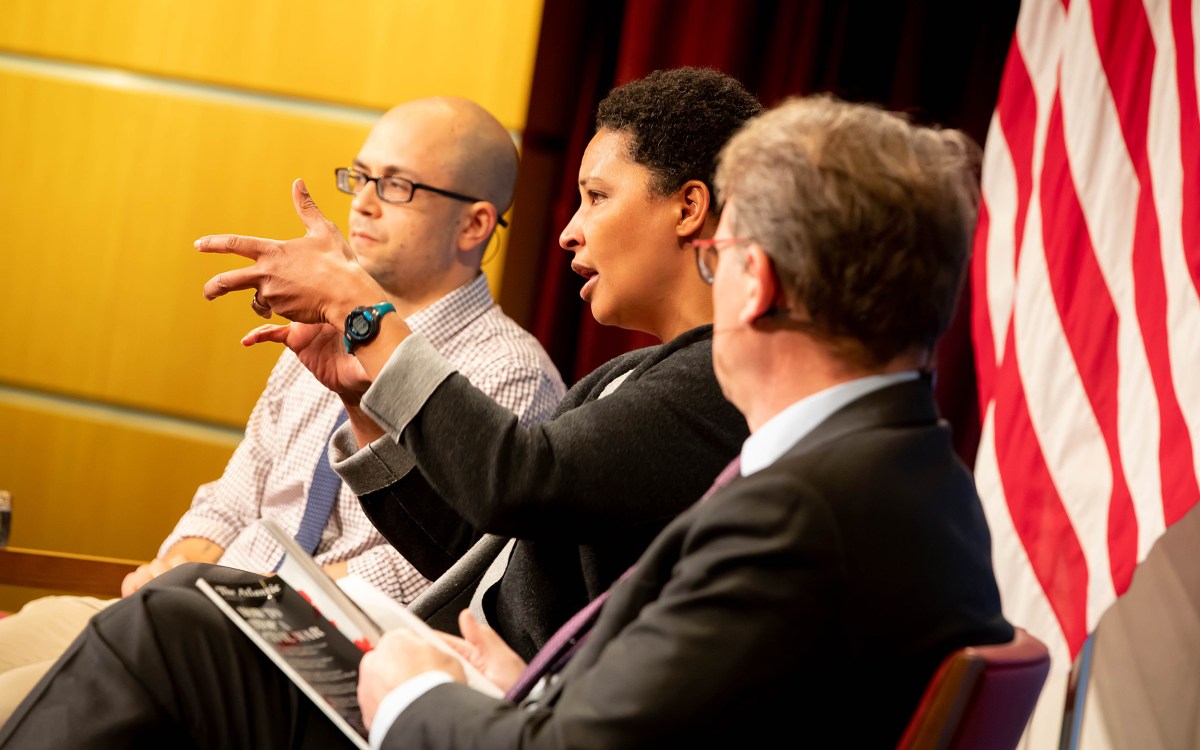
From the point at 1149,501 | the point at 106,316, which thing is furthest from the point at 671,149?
the point at 106,316

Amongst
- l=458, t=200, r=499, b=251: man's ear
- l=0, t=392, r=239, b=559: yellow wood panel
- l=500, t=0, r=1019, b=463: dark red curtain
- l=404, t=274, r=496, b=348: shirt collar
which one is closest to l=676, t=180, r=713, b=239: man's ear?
l=404, t=274, r=496, b=348: shirt collar

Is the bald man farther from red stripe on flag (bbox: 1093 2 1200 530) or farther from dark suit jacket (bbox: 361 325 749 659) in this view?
red stripe on flag (bbox: 1093 2 1200 530)

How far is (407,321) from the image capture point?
237cm

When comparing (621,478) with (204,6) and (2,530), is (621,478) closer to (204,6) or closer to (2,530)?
(2,530)

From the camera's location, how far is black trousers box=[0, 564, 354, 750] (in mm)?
1114

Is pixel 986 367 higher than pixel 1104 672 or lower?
higher

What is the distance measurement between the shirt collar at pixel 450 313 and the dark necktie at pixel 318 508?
1.03 feet

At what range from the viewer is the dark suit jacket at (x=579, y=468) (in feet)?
4.30

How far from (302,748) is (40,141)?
6.89 ft

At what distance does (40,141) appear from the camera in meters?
2.81

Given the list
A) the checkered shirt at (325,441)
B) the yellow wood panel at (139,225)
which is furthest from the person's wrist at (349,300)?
the yellow wood panel at (139,225)

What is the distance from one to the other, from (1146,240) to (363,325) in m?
1.52

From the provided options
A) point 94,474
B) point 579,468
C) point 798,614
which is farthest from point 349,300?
point 94,474

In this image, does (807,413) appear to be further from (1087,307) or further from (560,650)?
(1087,307)
